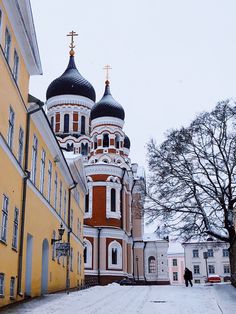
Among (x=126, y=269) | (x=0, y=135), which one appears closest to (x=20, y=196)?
(x=0, y=135)

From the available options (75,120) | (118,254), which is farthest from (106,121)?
(118,254)

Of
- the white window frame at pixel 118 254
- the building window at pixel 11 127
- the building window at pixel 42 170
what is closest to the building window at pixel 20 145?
the building window at pixel 11 127

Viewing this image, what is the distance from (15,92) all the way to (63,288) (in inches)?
503

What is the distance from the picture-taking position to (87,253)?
47.1m

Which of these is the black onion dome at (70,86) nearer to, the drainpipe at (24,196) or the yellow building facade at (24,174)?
the yellow building facade at (24,174)

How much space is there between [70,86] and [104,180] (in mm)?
12886

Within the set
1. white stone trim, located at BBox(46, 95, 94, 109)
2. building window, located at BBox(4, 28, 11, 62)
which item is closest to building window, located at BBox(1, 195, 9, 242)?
building window, located at BBox(4, 28, 11, 62)

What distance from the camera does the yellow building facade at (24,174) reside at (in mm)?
13359

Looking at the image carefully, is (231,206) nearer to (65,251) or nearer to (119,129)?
(65,251)

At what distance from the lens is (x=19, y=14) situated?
1405 centimetres

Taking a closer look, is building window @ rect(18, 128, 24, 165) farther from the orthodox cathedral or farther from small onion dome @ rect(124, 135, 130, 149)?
small onion dome @ rect(124, 135, 130, 149)

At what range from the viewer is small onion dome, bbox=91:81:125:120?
53781mm

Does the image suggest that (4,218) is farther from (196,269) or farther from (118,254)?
(196,269)

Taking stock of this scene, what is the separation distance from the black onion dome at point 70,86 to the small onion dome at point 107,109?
3098mm
